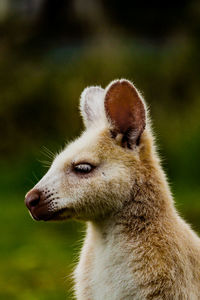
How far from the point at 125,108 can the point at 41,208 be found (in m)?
0.75

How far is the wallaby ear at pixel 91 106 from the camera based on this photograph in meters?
4.97

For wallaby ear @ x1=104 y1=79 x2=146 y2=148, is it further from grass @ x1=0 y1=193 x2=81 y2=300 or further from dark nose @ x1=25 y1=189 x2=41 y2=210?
grass @ x1=0 y1=193 x2=81 y2=300

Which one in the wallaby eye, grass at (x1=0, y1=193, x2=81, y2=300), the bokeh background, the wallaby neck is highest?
the bokeh background

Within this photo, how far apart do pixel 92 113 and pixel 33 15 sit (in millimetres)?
9127

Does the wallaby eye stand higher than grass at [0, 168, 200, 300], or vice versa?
the wallaby eye

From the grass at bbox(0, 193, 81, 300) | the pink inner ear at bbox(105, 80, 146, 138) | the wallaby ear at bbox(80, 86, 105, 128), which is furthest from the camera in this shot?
the grass at bbox(0, 193, 81, 300)

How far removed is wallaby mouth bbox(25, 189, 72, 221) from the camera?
4.34m

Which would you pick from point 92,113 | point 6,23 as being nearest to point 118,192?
point 92,113

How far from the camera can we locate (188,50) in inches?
482

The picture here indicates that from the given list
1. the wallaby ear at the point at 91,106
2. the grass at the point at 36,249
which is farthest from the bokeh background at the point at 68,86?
the wallaby ear at the point at 91,106

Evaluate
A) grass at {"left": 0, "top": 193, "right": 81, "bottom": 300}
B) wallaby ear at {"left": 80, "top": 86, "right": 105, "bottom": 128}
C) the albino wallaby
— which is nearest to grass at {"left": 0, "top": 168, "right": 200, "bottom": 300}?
grass at {"left": 0, "top": 193, "right": 81, "bottom": 300}

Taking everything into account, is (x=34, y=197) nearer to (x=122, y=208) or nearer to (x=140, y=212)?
(x=122, y=208)

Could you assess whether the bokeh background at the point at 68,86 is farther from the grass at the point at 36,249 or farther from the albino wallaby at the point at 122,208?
the albino wallaby at the point at 122,208

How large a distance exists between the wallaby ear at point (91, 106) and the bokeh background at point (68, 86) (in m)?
3.30
